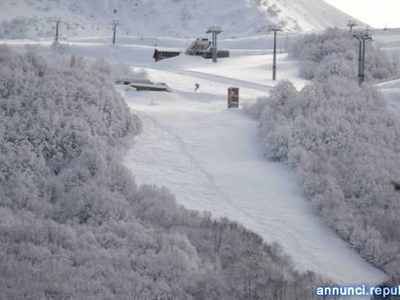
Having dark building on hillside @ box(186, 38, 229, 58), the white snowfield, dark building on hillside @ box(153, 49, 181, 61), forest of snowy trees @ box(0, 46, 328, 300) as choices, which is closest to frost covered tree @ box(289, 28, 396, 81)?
dark building on hillside @ box(186, 38, 229, 58)

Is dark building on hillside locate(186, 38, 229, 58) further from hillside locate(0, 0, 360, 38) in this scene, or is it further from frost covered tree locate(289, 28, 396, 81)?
hillside locate(0, 0, 360, 38)

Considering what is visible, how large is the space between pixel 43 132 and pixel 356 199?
8510 millimetres

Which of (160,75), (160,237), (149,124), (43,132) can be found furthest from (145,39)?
(160,237)

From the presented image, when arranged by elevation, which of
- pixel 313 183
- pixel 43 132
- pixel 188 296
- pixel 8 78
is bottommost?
pixel 188 296

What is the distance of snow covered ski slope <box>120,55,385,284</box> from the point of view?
16156mm

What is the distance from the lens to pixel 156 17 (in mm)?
89750

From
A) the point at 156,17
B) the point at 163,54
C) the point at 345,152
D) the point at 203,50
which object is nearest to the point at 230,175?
the point at 345,152

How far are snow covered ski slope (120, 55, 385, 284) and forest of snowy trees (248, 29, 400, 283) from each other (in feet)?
1.41

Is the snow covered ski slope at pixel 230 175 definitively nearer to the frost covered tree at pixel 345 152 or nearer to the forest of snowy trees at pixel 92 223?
the frost covered tree at pixel 345 152

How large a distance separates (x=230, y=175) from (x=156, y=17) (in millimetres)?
72712

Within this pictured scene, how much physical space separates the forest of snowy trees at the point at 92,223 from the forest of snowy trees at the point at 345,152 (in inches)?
39.3

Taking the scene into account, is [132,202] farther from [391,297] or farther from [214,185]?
[391,297]

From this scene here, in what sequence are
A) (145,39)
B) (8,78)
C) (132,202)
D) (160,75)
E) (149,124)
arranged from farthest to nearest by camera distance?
(145,39), (160,75), (149,124), (8,78), (132,202)

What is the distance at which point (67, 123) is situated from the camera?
63.2 ft
